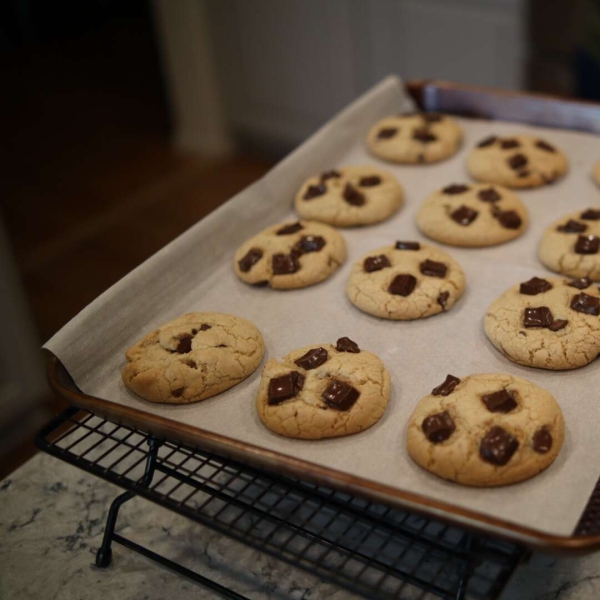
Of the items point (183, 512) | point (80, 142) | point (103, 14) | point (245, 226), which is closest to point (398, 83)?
point (245, 226)

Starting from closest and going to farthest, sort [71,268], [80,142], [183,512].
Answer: [183,512]
[71,268]
[80,142]

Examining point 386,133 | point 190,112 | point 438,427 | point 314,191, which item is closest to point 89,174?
point 190,112

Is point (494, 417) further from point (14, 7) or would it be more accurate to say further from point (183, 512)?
point (14, 7)

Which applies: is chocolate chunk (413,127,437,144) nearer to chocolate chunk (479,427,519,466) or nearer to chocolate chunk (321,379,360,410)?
chocolate chunk (321,379,360,410)

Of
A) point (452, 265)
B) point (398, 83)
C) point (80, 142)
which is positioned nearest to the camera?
point (452, 265)

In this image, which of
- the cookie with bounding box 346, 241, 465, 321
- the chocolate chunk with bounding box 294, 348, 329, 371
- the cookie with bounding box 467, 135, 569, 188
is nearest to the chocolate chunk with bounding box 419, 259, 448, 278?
the cookie with bounding box 346, 241, 465, 321

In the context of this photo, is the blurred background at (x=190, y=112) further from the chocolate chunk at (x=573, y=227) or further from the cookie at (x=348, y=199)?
the chocolate chunk at (x=573, y=227)
